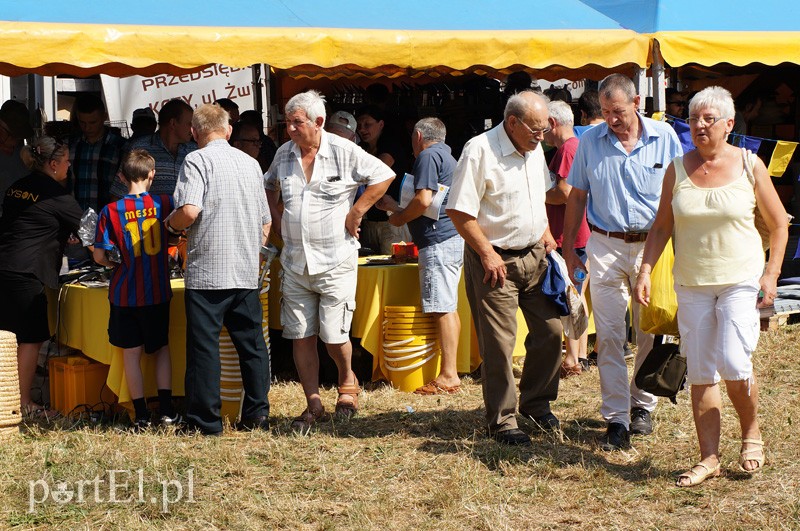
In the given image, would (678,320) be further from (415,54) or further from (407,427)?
(415,54)

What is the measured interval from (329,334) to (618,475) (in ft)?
6.13

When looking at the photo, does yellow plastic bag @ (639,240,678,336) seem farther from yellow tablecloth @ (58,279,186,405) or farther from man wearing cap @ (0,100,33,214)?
man wearing cap @ (0,100,33,214)

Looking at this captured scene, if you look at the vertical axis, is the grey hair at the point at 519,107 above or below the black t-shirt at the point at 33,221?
above

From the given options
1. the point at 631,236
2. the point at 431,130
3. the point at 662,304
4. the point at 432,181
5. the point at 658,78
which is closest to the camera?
the point at 662,304

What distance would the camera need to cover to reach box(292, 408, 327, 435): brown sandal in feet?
18.5

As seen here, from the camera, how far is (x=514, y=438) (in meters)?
5.20

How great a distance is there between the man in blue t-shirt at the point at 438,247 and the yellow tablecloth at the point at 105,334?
4.81ft

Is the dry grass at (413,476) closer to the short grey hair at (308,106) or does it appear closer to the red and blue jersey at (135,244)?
the red and blue jersey at (135,244)

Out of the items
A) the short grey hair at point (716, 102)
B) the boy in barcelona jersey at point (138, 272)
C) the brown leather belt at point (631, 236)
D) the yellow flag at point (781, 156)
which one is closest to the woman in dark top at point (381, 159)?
the boy in barcelona jersey at point (138, 272)

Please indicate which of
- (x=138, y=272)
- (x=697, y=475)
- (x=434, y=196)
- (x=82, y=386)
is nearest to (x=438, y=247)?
(x=434, y=196)

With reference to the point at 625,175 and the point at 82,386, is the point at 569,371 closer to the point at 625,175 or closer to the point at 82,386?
the point at 625,175

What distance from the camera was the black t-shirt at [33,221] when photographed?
5.95 m

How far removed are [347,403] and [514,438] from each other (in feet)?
3.87

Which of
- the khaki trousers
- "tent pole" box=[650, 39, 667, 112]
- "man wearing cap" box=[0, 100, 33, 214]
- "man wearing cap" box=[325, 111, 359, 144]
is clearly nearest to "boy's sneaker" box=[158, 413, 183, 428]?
the khaki trousers
